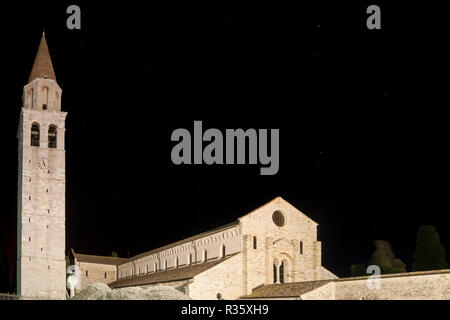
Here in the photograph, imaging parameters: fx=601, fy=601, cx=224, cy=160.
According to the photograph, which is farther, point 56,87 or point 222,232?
point 56,87

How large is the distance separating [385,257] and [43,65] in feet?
128

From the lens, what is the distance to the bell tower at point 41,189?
45594mm

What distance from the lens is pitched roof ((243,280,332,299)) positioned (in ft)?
113

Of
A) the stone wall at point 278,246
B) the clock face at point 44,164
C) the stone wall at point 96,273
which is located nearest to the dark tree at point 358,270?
the stone wall at point 278,246

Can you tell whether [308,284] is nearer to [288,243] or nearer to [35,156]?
[288,243]

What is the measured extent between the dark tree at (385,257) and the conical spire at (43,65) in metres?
35.9

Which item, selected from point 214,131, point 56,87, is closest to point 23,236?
point 56,87

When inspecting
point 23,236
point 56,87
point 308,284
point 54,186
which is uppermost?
point 56,87

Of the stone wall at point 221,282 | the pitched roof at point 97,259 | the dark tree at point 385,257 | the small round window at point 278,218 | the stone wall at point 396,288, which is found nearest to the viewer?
the stone wall at point 396,288

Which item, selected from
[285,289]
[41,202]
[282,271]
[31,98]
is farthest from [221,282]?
[31,98]

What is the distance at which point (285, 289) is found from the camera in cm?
3641

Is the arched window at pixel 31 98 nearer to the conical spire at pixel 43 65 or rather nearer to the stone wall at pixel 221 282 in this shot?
the conical spire at pixel 43 65
